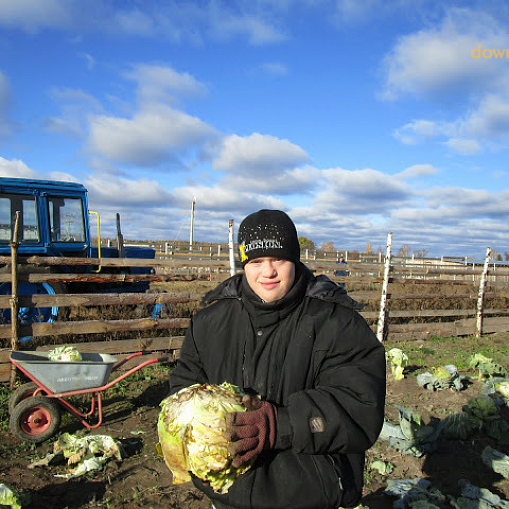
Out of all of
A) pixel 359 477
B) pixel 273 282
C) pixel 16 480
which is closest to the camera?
pixel 359 477

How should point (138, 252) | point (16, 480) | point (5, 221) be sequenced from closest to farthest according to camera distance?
1. point (16, 480)
2. point (5, 221)
3. point (138, 252)

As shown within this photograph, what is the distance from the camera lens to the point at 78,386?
461 centimetres

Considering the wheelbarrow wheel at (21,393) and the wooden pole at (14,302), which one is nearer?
the wheelbarrow wheel at (21,393)

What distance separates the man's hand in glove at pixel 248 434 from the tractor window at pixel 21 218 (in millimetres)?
7630

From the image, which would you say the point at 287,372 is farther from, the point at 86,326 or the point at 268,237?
the point at 86,326

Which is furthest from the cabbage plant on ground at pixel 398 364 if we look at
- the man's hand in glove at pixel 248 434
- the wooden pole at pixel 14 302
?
the wooden pole at pixel 14 302

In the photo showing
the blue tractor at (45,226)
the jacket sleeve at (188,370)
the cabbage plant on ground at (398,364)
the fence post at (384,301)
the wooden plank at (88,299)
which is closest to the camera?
the jacket sleeve at (188,370)

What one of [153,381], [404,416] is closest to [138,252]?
[153,381]

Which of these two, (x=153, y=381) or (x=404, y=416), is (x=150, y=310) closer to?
(x=153, y=381)

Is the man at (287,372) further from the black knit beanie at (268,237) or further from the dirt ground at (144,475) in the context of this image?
the dirt ground at (144,475)

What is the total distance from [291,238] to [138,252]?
10.5 m

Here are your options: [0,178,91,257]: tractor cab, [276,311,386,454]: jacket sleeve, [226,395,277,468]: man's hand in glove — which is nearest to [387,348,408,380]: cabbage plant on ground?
[276,311,386,454]: jacket sleeve

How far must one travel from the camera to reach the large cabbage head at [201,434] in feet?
5.06

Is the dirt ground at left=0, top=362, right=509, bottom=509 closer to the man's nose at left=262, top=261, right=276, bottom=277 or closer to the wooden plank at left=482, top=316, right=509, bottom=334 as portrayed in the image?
the man's nose at left=262, top=261, right=276, bottom=277
